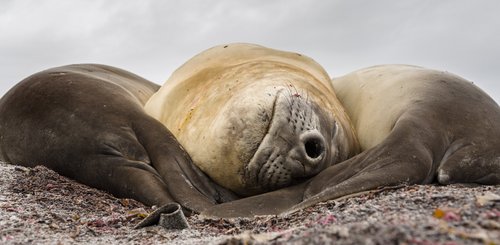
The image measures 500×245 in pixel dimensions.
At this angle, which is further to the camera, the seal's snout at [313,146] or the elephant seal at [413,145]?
the seal's snout at [313,146]

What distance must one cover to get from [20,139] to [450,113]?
3370mm

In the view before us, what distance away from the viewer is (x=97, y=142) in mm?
5379

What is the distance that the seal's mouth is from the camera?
4863mm

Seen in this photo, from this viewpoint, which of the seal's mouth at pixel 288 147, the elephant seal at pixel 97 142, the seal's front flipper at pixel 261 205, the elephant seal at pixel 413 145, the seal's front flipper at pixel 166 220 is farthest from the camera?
the elephant seal at pixel 97 142

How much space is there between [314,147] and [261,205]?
64cm

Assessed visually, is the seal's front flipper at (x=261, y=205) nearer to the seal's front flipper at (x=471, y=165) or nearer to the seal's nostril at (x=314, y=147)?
the seal's nostril at (x=314, y=147)

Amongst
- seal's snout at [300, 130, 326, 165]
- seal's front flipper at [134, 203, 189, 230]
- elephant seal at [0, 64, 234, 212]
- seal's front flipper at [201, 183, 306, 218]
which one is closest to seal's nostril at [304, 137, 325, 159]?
seal's snout at [300, 130, 326, 165]

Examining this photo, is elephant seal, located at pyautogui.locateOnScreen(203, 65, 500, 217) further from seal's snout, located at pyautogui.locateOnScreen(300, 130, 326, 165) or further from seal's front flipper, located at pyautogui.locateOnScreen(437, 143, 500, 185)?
seal's snout, located at pyautogui.locateOnScreen(300, 130, 326, 165)

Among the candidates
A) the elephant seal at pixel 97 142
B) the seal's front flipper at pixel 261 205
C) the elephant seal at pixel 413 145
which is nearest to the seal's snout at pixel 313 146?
the elephant seal at pixel 413 145

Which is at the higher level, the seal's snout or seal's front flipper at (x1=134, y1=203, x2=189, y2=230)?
the seal's snout

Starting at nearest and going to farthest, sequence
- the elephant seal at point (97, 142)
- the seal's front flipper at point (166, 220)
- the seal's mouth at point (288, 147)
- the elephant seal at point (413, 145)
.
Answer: the seal's front flipper at point (166, 220) → the elephant seal at point (413, 145) → the seal's mouth at point (288, 147) → the elephant seal at point (97, 142)

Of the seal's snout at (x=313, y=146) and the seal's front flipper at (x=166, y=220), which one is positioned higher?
the seal's snout at (x=313, y=146)

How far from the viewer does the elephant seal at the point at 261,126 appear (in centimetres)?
489

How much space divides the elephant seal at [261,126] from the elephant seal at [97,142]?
23 cm
